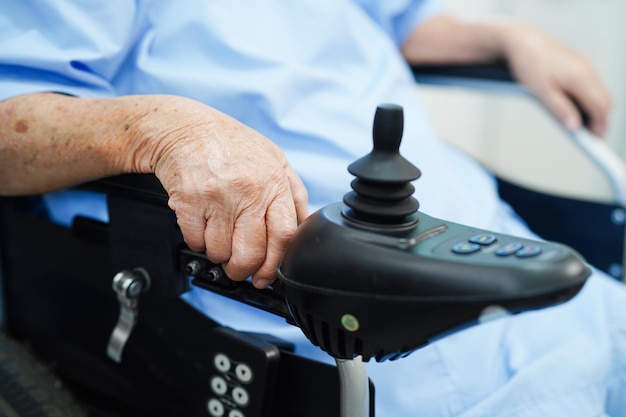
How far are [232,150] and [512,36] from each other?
2.16 feet

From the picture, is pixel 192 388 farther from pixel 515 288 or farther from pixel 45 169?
pixel 515 288

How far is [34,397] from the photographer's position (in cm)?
59

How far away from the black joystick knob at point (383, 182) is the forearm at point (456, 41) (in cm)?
67

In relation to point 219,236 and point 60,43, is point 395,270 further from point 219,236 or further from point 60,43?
point 60,43

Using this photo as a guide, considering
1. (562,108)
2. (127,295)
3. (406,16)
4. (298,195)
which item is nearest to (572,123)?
(562,108)

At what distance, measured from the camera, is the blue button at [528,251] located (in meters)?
0.36

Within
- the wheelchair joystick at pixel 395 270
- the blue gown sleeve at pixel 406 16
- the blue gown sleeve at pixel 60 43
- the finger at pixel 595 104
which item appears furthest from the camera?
the blue gown sleeve at pixel 406 16

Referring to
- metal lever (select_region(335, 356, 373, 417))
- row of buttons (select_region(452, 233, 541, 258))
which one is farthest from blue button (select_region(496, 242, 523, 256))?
metal lever (select_region(335, 356, 373, 417))

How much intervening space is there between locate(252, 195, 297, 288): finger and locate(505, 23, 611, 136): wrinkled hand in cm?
62

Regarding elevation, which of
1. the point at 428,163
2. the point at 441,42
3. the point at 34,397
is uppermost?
the point at 441,42

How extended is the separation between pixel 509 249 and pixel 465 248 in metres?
0.03

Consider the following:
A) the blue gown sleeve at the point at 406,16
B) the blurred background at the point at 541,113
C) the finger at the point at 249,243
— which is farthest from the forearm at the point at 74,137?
the blurred background at the point at 541,113

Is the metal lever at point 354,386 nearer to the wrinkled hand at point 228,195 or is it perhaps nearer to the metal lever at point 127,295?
the wrinkled hand at point 228,195

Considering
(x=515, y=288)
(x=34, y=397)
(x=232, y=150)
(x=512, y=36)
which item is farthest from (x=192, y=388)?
(x=512, y=36)
